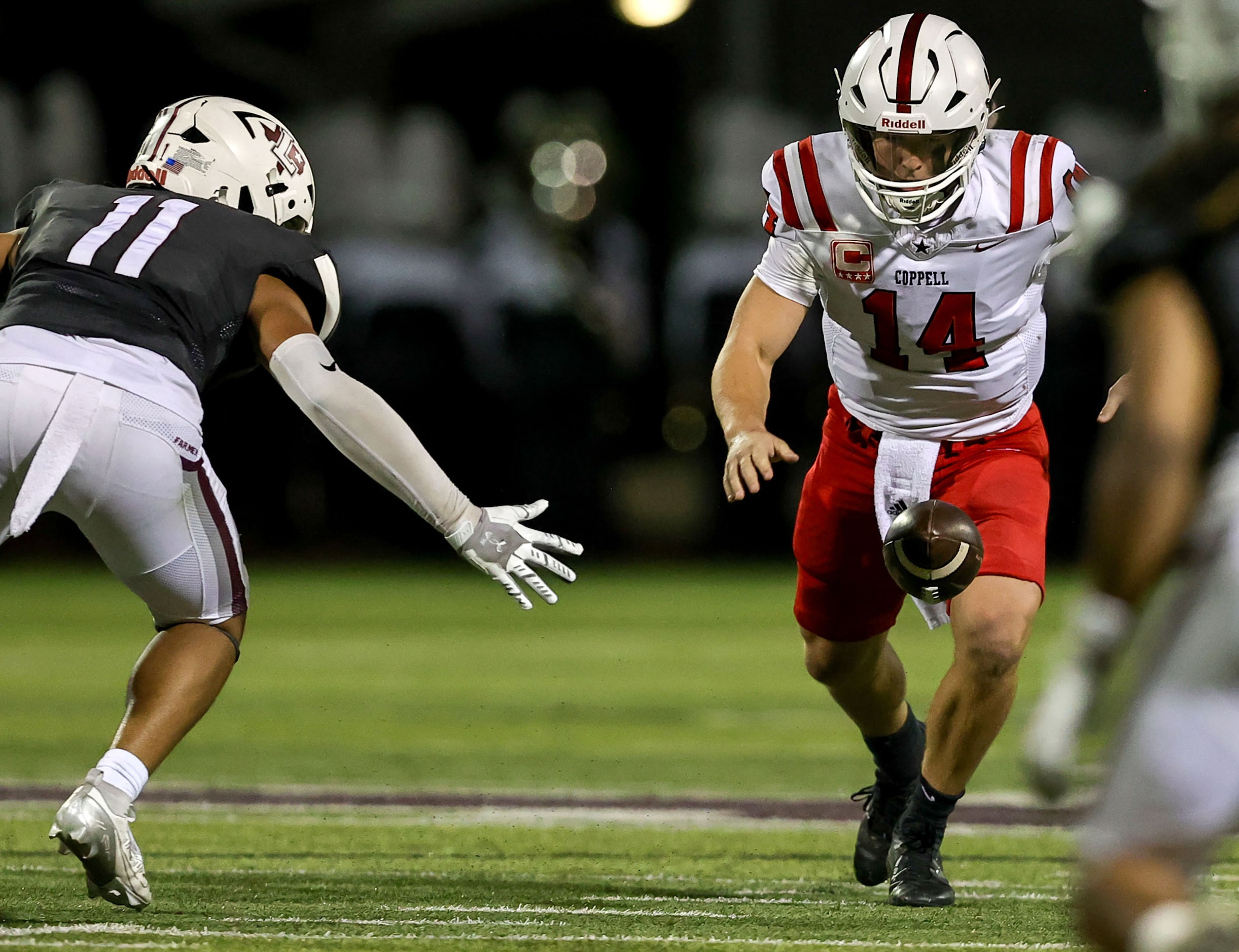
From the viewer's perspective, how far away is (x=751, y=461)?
3832 mm

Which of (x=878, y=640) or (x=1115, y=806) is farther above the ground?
(x=1115, y=806)

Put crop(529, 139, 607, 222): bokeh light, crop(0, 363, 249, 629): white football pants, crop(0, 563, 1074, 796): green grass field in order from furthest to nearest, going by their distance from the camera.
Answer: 1. crop(529, 139, 607, 222): bokeh light
2. crop(0, 563, 1074, 796): green grass field
3. crop(0, 363, 249, 629): white football pants

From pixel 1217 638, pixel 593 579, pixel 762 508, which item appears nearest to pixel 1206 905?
pixel 1217 638

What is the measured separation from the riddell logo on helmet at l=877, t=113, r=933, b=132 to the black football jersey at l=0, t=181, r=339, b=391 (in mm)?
1168

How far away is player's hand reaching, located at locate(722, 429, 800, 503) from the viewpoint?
149 inches

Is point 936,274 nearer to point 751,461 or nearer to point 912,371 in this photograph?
point 912,371

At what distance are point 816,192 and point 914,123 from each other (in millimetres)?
305

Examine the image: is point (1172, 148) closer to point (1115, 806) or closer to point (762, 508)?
point (1115, 806)

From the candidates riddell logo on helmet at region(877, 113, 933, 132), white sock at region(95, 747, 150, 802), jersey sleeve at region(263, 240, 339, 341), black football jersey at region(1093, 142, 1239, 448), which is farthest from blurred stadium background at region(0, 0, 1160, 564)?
black football jersey at region(1093, 142, 1239, 448)

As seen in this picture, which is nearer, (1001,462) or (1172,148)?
(1172,148)

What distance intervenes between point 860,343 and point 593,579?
9.03 metres

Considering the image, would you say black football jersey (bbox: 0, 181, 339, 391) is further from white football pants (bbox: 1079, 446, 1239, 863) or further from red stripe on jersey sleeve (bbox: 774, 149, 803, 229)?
white football pants (bbox: 1079, 446, 1239, 863)

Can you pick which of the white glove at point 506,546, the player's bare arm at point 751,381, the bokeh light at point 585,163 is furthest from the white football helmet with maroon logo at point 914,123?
the bokeh light at point 585,163

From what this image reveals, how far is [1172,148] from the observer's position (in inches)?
85.0
